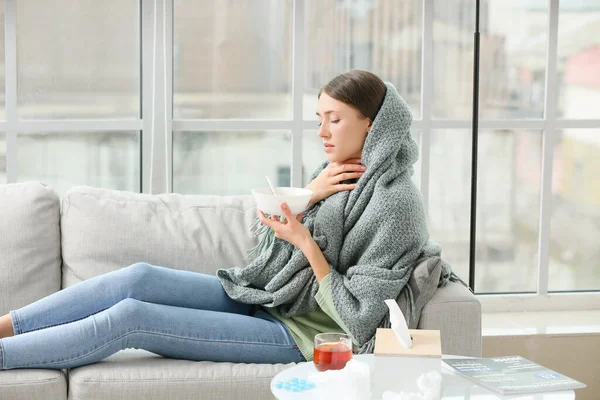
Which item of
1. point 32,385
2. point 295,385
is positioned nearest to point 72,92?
point 32,385

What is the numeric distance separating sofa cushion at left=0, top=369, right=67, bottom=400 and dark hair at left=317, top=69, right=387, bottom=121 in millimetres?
1103

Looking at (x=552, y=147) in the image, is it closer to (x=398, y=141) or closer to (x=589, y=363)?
(x=589, y=363)

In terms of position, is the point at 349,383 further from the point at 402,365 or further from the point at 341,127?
the point at 341,127

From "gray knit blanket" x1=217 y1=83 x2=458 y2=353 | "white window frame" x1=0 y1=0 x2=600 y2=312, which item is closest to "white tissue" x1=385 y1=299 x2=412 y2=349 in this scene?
"gray knit blanket" x1=217 y1=83 x2=458 y2=353

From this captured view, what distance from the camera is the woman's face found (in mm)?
2521

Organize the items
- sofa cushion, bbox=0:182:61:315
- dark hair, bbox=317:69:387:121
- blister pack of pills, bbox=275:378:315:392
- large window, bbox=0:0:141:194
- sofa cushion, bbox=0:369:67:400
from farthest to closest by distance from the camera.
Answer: large window, bbox=0:0:141:194 → sofa cushion, bbox=0:182:61:315 → dark hair, bbox=317:69:387:121 → sofa cushion, bbox=0:369:67:400 → blister pack of pills, bbox=275:378:315:392

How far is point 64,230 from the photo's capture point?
282 centimetres

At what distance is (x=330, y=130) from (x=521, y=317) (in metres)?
1.44

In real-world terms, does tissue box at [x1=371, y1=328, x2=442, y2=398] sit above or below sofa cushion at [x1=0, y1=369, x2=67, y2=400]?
above

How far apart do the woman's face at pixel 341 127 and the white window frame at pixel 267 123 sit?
0.91 meters

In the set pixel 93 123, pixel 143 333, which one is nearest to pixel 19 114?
pixel 93 123

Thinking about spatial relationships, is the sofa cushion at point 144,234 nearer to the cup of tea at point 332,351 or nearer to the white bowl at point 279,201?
the white bowl at point 279,201

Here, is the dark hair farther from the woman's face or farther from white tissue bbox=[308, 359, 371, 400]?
white tissue bbox=[308, 359, 371, 400]

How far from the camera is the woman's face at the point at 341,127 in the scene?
8.27ft
